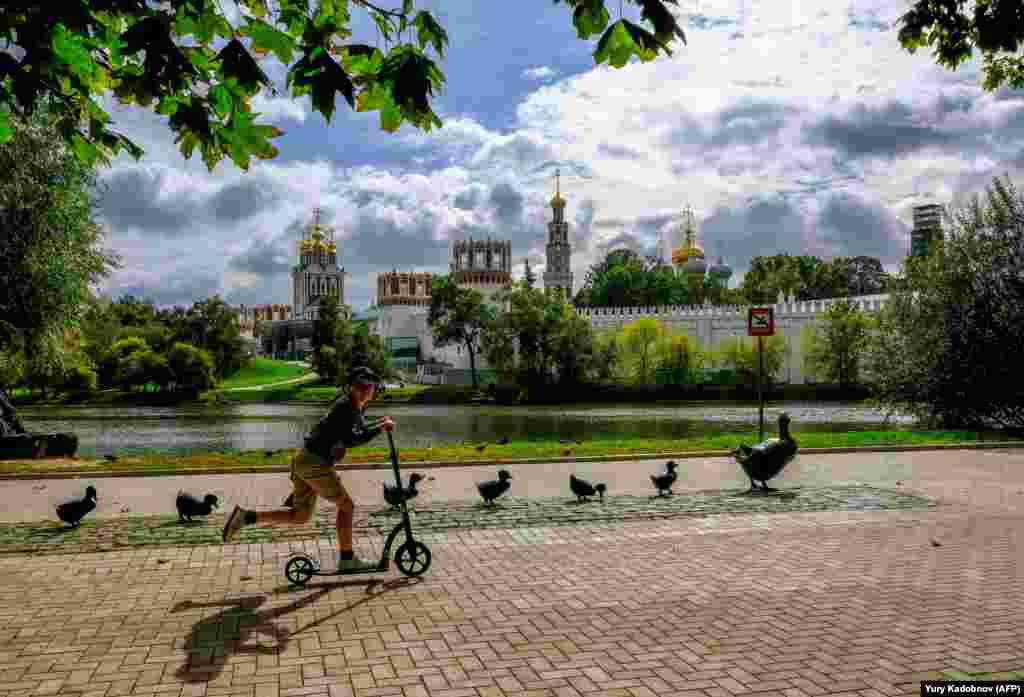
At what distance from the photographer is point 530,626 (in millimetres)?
6191

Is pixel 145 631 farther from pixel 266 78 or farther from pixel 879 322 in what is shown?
pixel 879 322

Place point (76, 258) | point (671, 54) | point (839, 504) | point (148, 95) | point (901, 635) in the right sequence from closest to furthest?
point (671, 54) → point (148, 95) → point (901, 635) → point (839, 504) → point (76, 258)

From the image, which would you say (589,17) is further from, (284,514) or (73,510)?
(73,510)

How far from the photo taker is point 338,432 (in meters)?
7.21

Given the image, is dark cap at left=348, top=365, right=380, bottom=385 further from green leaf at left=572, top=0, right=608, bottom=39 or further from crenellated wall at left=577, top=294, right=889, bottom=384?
crenellated wall at left=577, top=294, right=889, bottom=384

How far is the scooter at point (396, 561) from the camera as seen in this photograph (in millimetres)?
7270

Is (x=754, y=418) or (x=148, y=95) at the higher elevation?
(x=148, y=95)

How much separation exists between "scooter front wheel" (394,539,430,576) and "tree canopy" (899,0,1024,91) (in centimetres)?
570

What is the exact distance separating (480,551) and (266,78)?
17.7ft

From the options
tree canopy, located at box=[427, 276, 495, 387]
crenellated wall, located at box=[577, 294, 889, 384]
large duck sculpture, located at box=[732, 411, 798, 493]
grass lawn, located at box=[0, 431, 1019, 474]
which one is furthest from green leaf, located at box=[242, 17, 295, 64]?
tree canopy, located at box=[427, 276, 495, 387]

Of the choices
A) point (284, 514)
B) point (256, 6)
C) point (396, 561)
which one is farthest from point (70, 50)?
point (396, 561)

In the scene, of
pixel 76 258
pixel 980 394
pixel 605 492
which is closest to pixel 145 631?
pixel 605 492

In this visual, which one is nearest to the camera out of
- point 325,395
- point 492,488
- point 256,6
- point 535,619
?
point 256,6

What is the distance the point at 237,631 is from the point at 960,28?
22.9 ft
